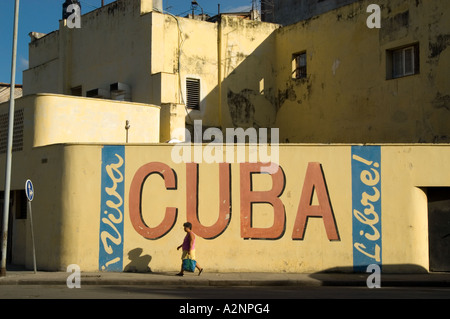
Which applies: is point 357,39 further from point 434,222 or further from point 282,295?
point 282,295

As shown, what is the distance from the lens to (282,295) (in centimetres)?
1373

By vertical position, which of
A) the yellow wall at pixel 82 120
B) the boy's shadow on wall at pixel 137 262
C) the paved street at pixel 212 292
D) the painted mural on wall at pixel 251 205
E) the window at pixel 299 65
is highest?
the window at pixel 299 65

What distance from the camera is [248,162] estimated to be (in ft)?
59.7

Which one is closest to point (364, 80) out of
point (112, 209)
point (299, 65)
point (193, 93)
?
point (299, 65)

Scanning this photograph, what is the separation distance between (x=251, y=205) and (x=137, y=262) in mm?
3575

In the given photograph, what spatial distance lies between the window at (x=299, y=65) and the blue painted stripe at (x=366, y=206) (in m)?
8.73

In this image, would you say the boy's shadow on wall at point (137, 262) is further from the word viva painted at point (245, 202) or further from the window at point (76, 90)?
the window at point (76, 90)

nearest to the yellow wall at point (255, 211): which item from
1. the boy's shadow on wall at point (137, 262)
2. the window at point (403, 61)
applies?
the boy's shadow on wall at point (137, 262)

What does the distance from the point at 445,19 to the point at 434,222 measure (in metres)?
6.97

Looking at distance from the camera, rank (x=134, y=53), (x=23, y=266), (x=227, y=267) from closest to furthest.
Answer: (x=227, y=267) → (x=23, y=266) → (x=134, y=53)

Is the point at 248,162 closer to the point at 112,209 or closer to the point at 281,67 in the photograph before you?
the point at 112,209

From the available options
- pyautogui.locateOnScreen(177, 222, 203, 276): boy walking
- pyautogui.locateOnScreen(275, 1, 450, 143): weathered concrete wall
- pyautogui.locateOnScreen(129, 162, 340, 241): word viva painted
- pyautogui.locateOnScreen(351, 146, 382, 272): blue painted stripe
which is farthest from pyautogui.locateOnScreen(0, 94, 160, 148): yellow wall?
pyautogui.locateOnScreen(351, 146, 382, 272): blue painted stripe

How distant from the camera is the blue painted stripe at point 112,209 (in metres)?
18.0
